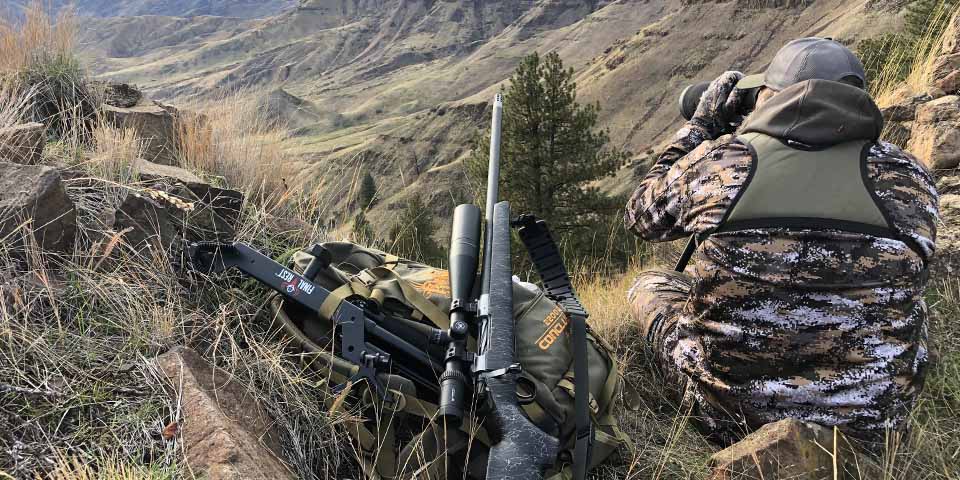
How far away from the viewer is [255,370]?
217 centimetres

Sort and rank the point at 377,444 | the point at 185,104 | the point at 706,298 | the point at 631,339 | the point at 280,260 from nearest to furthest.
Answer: the point at 377,444
the point at 706,298
the point at 280,260
the point at 631,339
the point at 185,104

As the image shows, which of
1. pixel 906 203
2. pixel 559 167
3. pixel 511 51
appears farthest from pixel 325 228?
pixel 511 51

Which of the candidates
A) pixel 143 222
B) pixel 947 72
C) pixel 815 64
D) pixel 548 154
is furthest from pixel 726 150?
pixel 548 154

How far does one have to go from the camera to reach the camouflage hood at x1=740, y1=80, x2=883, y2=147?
6.89 ft

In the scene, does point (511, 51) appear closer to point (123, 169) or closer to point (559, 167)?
point (559, 167)

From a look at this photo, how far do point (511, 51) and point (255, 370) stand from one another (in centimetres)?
19257

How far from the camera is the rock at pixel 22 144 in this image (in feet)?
9.12

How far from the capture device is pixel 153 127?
13.5 ft

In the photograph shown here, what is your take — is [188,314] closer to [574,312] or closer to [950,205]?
[574,312]

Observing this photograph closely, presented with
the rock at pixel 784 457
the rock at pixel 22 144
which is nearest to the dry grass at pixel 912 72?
the rock at pixel 784 457

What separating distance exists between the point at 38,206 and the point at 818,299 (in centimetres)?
317

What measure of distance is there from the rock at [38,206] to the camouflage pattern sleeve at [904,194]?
3287 millimetres

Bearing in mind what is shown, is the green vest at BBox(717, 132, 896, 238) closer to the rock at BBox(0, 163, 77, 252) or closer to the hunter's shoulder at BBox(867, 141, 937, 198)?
the hunter's shoulder at BBox(867, 141, 937, 198)

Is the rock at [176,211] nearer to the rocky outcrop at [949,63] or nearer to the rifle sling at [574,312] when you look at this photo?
the rifle sling at [574,312]
